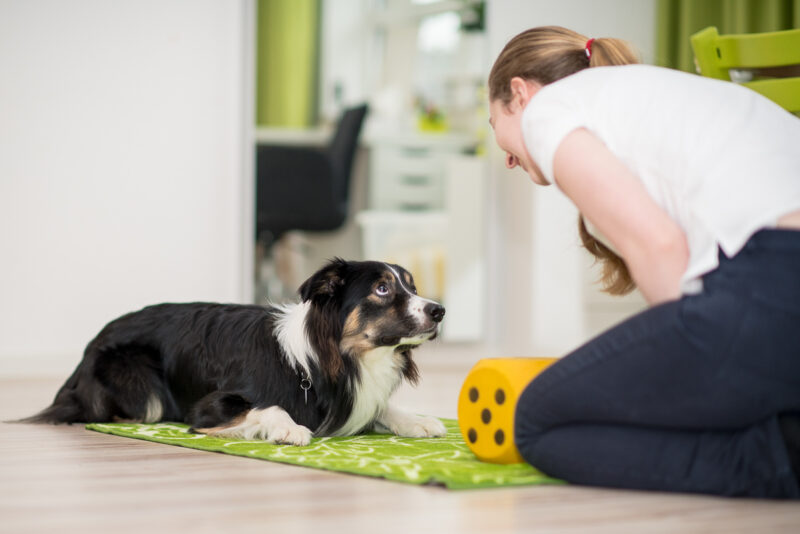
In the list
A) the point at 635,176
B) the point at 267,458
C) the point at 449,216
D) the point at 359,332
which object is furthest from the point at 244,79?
the point at 635,176

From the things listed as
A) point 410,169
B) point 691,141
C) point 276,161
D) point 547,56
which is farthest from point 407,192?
point 691,141

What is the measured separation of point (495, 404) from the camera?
200cm

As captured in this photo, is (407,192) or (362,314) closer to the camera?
(362,314)

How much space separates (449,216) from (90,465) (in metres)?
3.94

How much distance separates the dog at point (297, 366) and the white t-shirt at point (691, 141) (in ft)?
2.91

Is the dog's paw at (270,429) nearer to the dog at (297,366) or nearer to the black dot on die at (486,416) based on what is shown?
the dog at (297,366)

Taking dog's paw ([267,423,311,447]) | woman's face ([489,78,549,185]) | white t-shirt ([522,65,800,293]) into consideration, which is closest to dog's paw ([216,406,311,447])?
dog's paw ([267,423,311,447])

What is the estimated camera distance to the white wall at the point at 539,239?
5.30 m

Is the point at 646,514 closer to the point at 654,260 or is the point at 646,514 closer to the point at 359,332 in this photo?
the point at 654,260

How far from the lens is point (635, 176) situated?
1736 mm

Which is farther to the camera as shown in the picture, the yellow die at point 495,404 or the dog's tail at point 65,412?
the dog's tail at point 65,412

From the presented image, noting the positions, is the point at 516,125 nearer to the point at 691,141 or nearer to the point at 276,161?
the point at 691,141

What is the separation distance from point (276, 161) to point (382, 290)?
9.94 ft

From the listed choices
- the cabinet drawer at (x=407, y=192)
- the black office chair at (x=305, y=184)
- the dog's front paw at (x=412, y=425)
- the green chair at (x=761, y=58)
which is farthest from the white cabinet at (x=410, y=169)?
the dog's front paw at (x=412, y=425)
